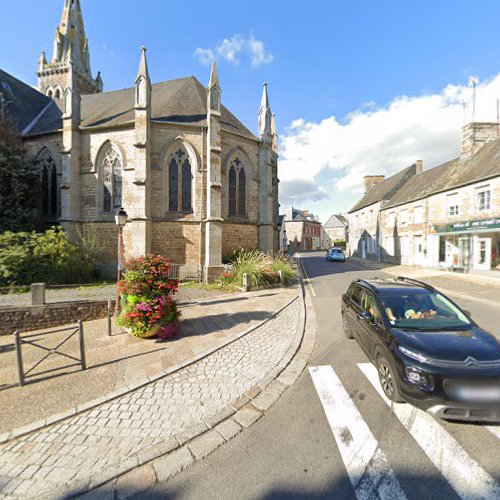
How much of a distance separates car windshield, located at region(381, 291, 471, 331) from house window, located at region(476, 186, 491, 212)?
1566 cm

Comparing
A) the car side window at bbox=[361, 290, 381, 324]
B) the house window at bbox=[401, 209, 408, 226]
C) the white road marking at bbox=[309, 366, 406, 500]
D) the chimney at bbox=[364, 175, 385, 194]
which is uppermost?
the chimney at bbox=[364, 175, 385, 194]

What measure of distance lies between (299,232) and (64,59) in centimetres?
4405

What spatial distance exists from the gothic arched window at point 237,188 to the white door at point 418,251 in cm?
1516

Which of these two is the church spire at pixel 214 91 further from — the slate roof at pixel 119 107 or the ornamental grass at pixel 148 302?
the ornamental grass at pixel 148 302

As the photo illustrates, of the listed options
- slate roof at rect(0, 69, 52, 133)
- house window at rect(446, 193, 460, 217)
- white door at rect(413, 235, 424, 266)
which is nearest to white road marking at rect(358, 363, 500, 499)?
house window at rect(446, 193, 460, 217)

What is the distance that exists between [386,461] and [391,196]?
89.0ft

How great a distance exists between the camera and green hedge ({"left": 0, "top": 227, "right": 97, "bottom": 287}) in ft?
31.4

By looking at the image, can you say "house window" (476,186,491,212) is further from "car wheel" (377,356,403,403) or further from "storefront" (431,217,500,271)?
"car wheel" (377,356,403,403)

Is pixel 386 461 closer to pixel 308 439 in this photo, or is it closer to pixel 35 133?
pixel 308 439

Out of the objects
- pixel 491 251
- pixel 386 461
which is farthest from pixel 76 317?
pixel 491 251

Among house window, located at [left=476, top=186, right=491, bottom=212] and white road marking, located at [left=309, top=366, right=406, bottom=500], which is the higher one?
house window, located at [left=476, top=186, right=491, bottom=212]

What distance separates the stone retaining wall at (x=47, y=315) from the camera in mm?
6844

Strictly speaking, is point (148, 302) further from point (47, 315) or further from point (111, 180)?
point (111, 180)

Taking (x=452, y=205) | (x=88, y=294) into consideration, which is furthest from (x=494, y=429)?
(x=452, y=205)
